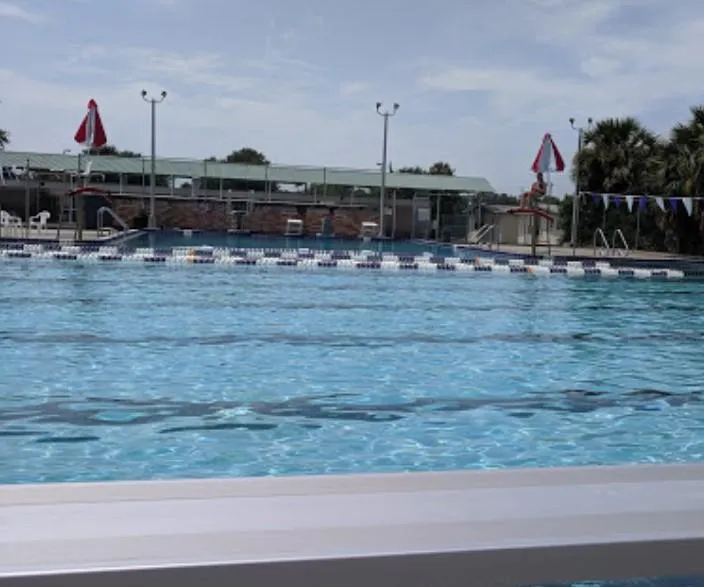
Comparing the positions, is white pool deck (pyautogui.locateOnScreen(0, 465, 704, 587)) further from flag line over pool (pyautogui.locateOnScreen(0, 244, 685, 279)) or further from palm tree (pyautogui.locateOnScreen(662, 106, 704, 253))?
palm tree (pyautogui.locateOnScreen(662, 106, 704, 253))

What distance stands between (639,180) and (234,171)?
1582cm

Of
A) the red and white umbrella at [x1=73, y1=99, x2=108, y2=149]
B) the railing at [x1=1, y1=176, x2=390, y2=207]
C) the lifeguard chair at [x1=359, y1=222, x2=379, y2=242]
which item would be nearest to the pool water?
the red and white umbrella at [x1=73, y1=99, x2=108, y2=149]

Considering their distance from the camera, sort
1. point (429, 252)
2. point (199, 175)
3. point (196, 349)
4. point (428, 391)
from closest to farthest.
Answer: point (428, 391), point (196, 349), point (429, 252), point (199, 175)

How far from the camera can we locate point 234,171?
3247 centimetres

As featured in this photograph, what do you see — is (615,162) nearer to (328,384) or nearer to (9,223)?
(9,223)

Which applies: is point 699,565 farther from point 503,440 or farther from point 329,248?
point 329,248

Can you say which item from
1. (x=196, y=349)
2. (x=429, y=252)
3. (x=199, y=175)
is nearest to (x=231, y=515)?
(x=196, y=349)

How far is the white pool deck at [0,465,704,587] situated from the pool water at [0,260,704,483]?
288 cm

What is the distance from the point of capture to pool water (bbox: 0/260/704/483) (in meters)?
4.34

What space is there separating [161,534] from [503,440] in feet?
12.6

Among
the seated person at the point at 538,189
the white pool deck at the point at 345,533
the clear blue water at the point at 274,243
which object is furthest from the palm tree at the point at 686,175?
the white pool deck at the point at 345,533

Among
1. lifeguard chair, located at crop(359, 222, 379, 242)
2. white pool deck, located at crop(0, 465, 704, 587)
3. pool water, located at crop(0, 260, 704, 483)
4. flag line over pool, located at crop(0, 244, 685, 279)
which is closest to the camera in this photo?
white pool deck, located at crop(0, 465, 704, 587)

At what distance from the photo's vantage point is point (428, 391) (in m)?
5.78

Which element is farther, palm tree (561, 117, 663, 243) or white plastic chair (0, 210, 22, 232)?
palm tree (561, 117, 663, 243)
